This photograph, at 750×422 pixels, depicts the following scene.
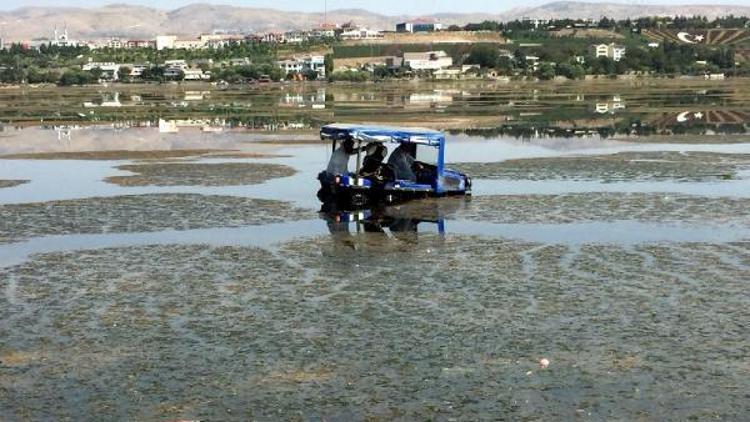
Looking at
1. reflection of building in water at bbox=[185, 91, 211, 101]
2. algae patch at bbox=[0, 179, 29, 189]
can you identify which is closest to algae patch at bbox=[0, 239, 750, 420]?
algae patch at bbox=[0, 179, 29, 189]

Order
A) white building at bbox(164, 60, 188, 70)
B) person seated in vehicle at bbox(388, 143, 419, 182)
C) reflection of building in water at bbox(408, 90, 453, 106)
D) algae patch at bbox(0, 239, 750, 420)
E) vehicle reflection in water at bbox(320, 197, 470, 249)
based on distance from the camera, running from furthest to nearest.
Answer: white building at bbox(164, 60, 188, 70) → reflection of building in water at bbox(408, 90, 453, 106) → person seated in vehicle at bbox(388, 143, 419, 182) → vehicle reflection in water at bbox(320, 197, 470, 249) → algae patch at bbox(0, 239, 750, 420)

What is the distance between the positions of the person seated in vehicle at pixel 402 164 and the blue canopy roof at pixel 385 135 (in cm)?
32

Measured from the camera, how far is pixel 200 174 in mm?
36031

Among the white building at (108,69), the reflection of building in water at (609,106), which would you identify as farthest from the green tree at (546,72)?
the reflection of building in water at (609,106)

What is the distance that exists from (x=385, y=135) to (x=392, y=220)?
13.4 feet

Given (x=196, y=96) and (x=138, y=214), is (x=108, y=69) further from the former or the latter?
(x=138, y=214)

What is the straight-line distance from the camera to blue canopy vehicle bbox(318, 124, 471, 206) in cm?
2864

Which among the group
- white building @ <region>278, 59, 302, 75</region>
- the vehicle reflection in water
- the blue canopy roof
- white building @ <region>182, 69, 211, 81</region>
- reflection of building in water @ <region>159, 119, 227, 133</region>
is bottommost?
the vehicle reflection in water

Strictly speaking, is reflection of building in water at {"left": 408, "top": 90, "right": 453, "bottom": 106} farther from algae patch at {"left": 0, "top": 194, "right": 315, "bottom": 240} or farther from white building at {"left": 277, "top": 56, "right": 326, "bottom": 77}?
white building at {"left": 277, "top": 56, "right": 326, "bottom": 77}

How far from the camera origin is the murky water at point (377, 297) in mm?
12805

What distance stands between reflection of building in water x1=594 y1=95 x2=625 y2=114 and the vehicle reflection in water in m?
46.1

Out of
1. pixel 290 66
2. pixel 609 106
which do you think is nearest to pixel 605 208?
pixel 609 106

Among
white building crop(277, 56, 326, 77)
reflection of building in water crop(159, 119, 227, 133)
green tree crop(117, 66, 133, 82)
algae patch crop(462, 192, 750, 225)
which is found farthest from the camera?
white building crop(277, 56, 326, 77)

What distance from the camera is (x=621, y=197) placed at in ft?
95.5
